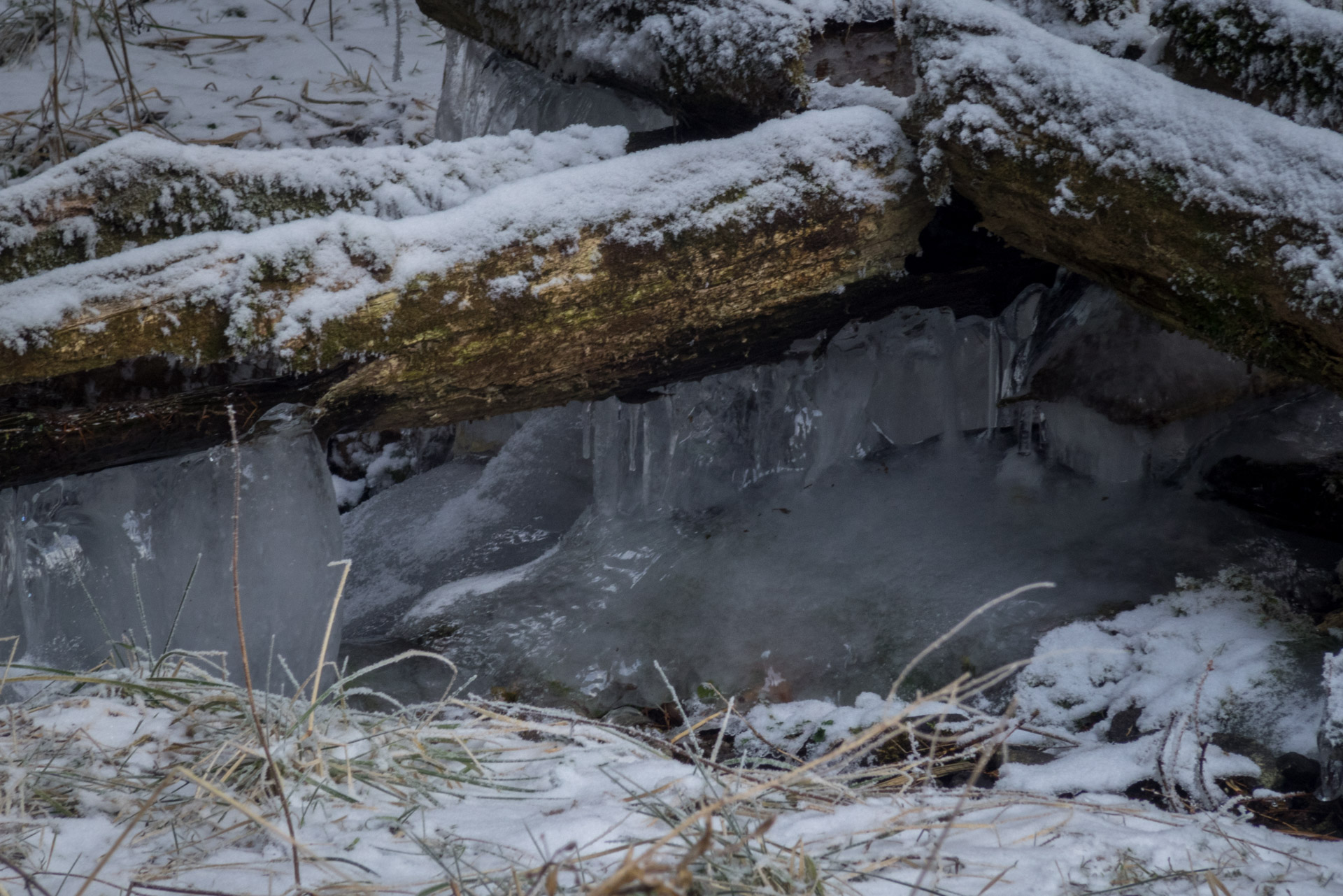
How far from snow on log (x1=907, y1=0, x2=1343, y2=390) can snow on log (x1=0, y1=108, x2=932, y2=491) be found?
0.22m

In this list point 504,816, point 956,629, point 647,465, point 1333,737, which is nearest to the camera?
point 956,629

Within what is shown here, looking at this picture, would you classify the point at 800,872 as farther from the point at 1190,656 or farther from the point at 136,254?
the point at 136,254

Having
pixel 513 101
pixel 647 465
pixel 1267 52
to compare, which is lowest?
pixel 647 465

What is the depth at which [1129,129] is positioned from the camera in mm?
1818

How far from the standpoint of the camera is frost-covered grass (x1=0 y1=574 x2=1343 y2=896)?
1.08m

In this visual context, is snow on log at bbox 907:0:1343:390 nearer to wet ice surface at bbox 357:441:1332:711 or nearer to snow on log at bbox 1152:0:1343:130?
snow on log at bbox 1152:0:1343:130

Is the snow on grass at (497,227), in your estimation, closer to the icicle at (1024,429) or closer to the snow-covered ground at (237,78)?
the icicle at (1024,429)

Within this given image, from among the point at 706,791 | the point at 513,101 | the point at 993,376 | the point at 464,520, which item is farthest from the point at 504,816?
the point at 513,101

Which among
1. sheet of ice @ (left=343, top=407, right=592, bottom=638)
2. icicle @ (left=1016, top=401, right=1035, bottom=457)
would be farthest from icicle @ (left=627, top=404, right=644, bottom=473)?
icicle @ (left=1016, top=401, right=1035, bottom=457)

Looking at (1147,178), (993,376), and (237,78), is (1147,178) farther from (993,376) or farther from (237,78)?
(237,78)

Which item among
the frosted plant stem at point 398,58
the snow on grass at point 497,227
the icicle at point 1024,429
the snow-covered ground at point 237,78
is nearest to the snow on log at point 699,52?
the snow on grass at point 497,227

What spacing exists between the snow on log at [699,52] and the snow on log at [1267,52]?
0.84 metres

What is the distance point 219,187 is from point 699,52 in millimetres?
1169

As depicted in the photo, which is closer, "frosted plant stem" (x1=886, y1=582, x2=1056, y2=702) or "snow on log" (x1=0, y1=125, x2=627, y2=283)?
"frosted plant stem" (x1=886, y1=582, x2=1056, y2=702)
